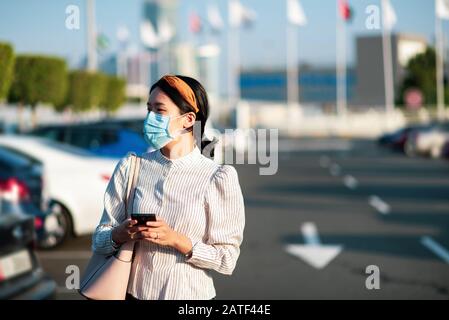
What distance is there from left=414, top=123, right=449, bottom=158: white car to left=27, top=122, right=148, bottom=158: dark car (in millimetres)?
21328

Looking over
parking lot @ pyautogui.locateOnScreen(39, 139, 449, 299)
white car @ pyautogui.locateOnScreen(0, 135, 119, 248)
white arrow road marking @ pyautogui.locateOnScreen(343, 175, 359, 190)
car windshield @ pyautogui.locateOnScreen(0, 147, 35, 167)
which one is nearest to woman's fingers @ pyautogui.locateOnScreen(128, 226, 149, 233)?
parking lot @ pyautogui.locateOnScreen(39, 139, 449, 299)

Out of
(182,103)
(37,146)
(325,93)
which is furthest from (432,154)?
(325,93)

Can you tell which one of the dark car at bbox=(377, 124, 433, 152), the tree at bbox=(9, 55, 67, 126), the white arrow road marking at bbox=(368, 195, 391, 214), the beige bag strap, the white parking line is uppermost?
the tree at bbox=(9, 55, 67, 126)

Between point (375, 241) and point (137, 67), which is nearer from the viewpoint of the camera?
point (375, 241)

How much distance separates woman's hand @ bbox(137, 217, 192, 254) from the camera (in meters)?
2.52

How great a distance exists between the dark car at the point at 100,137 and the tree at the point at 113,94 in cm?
1451

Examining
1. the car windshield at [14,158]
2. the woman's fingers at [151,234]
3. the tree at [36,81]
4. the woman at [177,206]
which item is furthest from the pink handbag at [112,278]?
the tree at [36,81]

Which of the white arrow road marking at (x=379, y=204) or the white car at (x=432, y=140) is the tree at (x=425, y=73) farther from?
the white arrow road marking at (x=379, y=204)

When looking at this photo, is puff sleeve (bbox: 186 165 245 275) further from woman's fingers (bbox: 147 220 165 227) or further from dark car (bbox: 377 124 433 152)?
dark car (bbox: 377 124 433 152)

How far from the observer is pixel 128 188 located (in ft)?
9.05

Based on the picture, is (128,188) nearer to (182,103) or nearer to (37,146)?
(182,103)

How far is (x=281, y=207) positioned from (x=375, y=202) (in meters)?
2.12

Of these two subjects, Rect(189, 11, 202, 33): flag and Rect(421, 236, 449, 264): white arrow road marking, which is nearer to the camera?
Rect(421, 236, 449, 264): white arrow road marking

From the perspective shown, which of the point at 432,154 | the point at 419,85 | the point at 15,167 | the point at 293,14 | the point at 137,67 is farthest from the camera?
the point at 137,67
